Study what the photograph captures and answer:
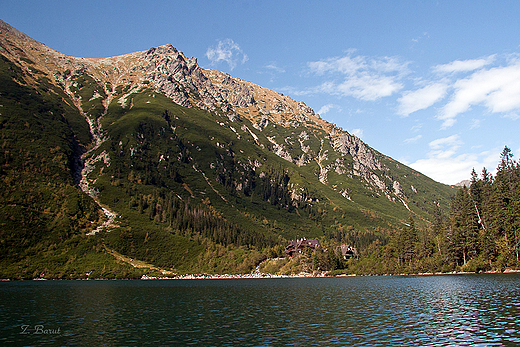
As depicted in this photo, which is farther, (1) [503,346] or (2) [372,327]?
(2) [372,327]

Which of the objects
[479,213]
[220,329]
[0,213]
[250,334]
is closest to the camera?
[250,334]

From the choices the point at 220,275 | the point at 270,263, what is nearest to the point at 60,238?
the point at 220,275

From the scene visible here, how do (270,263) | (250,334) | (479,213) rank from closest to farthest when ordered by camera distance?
(250,334)
(479,213)
(270,263)

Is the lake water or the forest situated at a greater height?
the forest

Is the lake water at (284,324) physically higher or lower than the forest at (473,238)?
lower

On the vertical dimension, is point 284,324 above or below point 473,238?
below

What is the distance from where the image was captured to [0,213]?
176375 mm

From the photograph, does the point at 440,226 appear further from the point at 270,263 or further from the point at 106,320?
the point at 106,320

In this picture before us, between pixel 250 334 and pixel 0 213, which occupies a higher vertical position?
pixel 0 213

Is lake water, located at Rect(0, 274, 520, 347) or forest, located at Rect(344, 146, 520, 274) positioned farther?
forest, located at Rect(344, 146, 520, 274)

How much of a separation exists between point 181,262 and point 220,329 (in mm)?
165670

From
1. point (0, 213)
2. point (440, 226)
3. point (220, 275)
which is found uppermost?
point (0, 213)

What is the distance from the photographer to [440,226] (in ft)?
487

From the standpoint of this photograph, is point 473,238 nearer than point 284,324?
No
